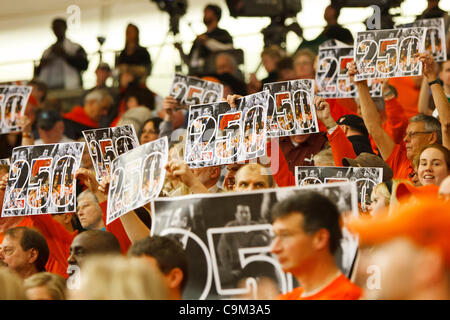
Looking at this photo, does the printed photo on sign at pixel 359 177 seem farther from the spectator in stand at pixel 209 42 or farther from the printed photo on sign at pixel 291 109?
the spectator in stand at pixel 209 42

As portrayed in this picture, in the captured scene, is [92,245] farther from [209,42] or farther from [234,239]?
[209,42]

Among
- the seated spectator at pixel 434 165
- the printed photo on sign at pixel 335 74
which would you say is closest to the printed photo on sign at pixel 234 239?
the seated spectator at pixel 434 165

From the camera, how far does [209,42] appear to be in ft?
18.4

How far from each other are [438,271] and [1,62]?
4.56m

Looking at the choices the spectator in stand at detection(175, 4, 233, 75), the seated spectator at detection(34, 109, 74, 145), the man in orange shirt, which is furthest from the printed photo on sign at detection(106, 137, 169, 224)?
the spectator in stand at detection(175, 4, 233, 75)

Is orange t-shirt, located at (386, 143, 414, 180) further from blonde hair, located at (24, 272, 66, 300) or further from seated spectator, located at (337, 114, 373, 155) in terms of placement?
blonde hair, located at (24, 272, 66, 300)

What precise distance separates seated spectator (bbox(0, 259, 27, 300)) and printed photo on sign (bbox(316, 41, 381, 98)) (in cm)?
256

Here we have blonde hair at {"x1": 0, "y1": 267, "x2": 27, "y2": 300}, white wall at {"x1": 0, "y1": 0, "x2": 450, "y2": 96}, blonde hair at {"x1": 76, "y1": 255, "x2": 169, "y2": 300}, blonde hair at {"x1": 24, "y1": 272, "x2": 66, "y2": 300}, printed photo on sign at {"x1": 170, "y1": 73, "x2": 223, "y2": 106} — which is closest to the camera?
blonde hair at {"x1": 76, "y1": 255, "x2": 169, "y2": 300}

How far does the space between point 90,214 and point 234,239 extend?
4.97 feet

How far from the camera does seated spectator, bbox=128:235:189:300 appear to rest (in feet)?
7.23

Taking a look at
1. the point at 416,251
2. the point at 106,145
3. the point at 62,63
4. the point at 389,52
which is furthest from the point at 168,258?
the point at 62,63

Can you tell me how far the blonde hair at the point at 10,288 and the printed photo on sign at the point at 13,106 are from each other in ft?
8.50

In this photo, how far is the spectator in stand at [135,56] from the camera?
5.60 m

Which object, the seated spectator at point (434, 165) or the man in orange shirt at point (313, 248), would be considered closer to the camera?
the man in orange shirt at point (313, 248)
